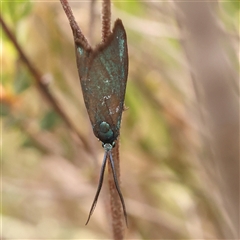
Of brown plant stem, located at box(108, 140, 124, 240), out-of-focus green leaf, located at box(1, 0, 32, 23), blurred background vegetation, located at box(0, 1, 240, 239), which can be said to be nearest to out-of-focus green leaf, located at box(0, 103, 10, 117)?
blurred background vegetation, located at box(0, 1, 240, 239)

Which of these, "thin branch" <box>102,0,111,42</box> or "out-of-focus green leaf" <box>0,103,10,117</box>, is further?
"out-of-focus green leaf" <box>0,103,10,117</box>

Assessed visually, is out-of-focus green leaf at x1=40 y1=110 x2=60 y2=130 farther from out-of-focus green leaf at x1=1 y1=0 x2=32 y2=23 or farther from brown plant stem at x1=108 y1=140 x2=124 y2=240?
brown plant stem at x1=108 y1=140 x2=124 y2=240

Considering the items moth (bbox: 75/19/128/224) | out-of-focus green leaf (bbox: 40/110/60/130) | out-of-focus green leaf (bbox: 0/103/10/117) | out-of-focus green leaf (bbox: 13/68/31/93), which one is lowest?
moth (bbox: 75/19/128/224)

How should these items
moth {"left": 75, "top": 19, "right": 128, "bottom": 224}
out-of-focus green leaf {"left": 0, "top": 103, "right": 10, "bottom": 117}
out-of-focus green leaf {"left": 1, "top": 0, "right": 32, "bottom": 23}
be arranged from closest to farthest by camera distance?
1. moth {"left": 75, "top": 19, "right": 128, "bottom": 224}
2. out-of-focus green leaf {"left": 1, "top": 0, "right": 32, "bottom": 23}
3. out-of-focus green leaf {"left": 0, "top": 103, "right": 10, "bottom": 117}

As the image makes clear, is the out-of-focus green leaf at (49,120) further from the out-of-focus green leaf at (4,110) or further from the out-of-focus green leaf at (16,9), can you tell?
the out-of-focus green leaf at (16,9)

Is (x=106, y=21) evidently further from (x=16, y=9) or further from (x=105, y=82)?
(x=16, y=9)
